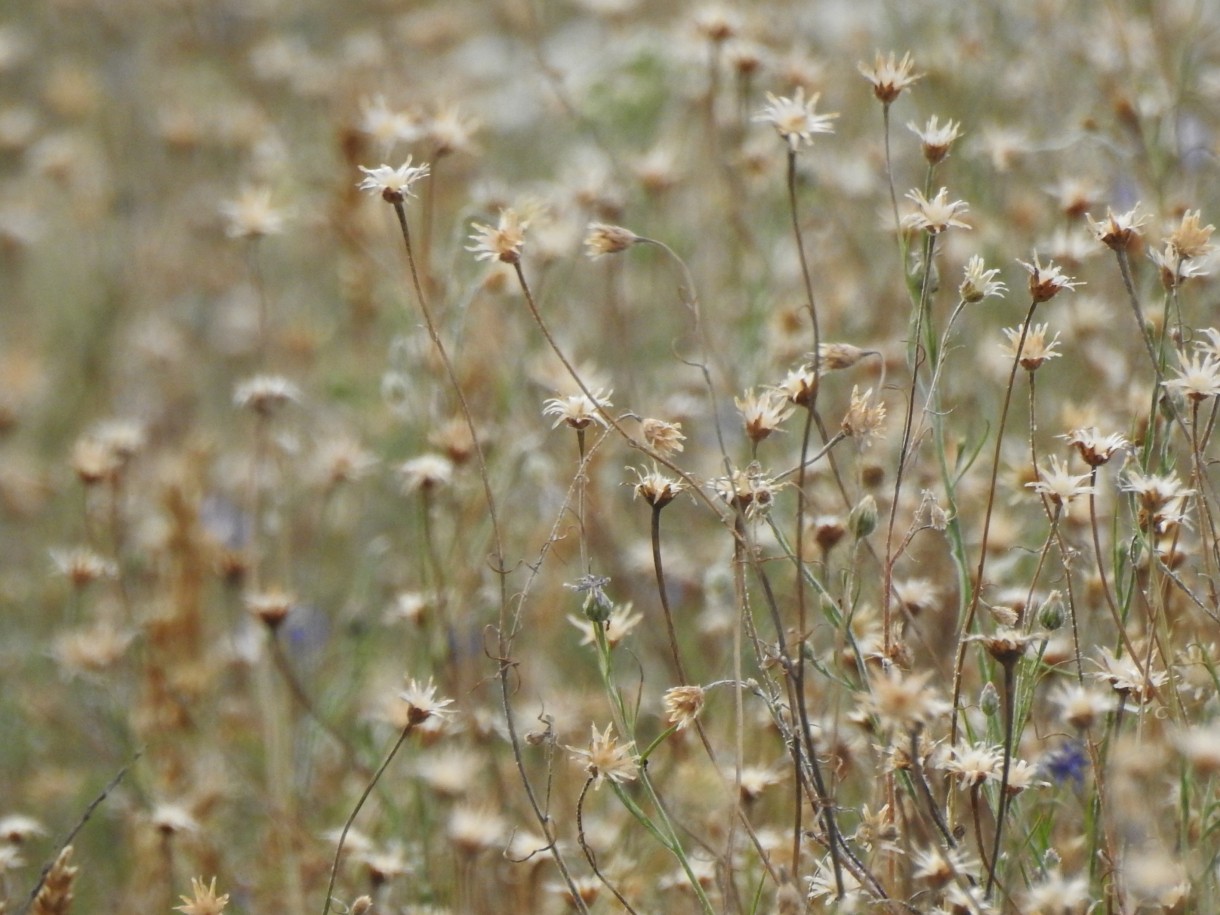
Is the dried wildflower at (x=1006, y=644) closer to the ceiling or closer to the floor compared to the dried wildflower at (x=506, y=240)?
closer to the floor

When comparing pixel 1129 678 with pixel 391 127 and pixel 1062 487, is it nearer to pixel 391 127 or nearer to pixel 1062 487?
pixel 1062 487

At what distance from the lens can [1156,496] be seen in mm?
1119

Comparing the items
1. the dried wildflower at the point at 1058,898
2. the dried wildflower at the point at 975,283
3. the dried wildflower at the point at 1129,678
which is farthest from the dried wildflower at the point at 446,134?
the dried wildflower at the point at 1058,898

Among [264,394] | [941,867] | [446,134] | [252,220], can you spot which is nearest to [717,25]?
[446,134]

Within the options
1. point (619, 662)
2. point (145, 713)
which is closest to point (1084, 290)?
point (619, 662)

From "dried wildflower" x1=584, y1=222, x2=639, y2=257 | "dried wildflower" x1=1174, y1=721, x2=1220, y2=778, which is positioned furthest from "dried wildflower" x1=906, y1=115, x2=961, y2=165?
"dried wildflower" x1=1174, y1=721, x2=1220, y2=778

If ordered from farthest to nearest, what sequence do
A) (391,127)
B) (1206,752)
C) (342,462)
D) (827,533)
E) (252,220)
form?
(342,462), (252,220), (391,127), (827,533), (1206,752)

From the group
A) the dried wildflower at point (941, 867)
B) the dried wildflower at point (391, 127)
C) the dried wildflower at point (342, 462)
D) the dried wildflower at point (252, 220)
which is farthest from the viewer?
the dried wildflower at point (342, 462)

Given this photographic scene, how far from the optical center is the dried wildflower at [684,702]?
1118mm

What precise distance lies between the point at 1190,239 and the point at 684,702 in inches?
21.8

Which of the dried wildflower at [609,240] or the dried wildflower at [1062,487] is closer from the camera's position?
the dried wildflower at [1062,487]

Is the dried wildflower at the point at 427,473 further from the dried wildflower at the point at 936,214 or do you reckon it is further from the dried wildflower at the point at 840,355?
the dried wildflower at the point at 936,214

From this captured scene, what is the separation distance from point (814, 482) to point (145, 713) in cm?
97

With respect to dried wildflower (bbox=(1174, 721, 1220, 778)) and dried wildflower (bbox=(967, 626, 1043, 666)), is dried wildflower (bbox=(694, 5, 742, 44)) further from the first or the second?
dried wildflower (bbox=(1174, 721, 1220, 778))
